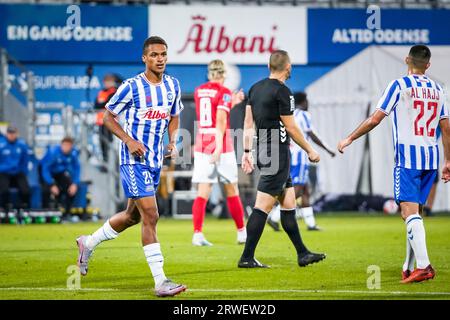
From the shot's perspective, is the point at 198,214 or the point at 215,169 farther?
the point at 215,169

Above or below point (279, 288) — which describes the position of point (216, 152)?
above

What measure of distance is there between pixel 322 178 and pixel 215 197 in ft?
8.97

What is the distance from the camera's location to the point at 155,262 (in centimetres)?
848

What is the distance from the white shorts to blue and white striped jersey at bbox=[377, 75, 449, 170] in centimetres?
487

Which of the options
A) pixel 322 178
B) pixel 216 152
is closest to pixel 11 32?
pixel 322 178

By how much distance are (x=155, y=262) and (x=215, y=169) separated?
18.7 feet

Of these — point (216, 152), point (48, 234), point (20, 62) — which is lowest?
point (48, 234)

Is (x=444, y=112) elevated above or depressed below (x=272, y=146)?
above

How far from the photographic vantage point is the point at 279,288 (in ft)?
29.0

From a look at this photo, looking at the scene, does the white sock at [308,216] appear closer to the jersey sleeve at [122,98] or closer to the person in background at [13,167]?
the person in background at [13,167]

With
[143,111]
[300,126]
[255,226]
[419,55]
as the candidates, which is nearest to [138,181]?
[143,111]

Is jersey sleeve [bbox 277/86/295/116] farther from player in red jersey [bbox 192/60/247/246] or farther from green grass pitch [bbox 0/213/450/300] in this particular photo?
player in red jersey [bbox 192/60/247/246]

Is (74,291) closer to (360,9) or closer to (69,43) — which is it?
(69,43)

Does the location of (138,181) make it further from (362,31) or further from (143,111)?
(362,31)
